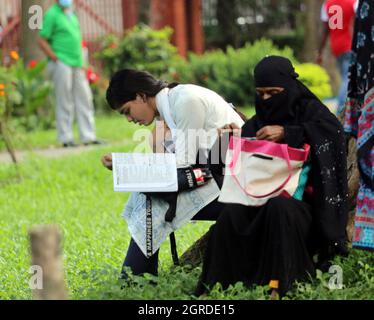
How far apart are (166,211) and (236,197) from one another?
61cm

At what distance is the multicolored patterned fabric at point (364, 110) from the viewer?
15.6 ft

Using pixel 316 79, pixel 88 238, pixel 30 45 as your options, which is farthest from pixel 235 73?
pixel 88 238

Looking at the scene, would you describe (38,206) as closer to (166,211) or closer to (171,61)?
(166,211)

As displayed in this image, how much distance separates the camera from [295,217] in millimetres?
4516

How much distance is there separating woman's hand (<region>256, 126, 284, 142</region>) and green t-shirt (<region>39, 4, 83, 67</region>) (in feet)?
24.8

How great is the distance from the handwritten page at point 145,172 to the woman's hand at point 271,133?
560mm

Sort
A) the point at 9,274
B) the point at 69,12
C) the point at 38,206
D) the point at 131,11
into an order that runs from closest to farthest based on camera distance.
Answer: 1. the point at 9,274
2. the point at 38,206
3. the point at 69,12
4. the point at 131,11

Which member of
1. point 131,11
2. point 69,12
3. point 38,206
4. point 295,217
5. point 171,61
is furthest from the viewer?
point 131,11

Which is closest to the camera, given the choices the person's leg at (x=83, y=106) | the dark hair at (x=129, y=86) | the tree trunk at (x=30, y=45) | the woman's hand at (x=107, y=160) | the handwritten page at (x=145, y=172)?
the handwritten page at (x=145, y=172)

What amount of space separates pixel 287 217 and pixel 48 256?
1.28m

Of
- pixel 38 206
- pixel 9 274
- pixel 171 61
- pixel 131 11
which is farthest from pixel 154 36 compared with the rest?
pixel 9 274

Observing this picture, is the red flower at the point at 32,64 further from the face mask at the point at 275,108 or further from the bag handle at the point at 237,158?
the bag handle at the point at 237,158

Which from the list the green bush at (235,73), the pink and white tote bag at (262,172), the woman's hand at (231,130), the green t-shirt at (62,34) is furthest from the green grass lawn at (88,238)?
the green bush at (235,73)

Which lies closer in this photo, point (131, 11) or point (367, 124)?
point (367, 124)
